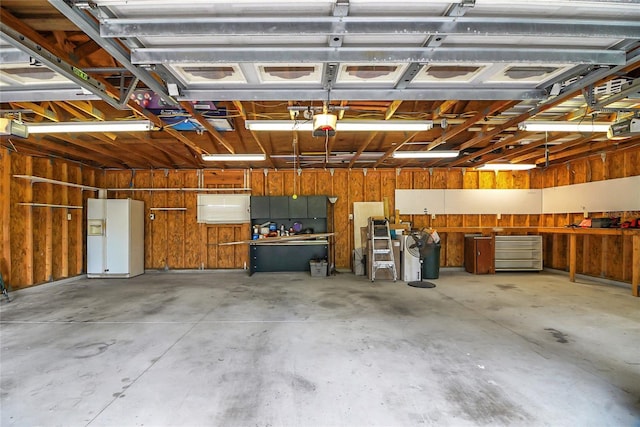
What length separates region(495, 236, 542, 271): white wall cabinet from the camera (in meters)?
7.65

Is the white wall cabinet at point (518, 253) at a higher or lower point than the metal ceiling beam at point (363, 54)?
lower

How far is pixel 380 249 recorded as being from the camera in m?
6.90

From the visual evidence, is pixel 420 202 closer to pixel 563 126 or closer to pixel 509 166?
pixel 509 166

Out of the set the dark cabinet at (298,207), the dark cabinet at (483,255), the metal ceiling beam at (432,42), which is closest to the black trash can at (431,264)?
the dark cabinet at (483,255)

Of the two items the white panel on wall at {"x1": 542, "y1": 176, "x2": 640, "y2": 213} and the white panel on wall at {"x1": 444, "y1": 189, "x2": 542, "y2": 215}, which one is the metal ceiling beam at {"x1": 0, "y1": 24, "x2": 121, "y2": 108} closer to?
the white panel on wall at {"x1": 444, "y1": 189, "x2": 542, "y2": 215}

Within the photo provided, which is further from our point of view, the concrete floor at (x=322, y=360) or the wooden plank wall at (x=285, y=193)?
the wooden plank wall at (x=285, y=193)

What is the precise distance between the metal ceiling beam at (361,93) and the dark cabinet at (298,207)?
5029 millimetres

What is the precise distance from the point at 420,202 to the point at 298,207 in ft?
10.5

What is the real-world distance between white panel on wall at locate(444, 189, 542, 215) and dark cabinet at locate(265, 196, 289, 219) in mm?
4121

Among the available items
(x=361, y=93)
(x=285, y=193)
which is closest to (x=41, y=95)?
(x=361, y=93)

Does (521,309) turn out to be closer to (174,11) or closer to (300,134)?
(300,134)

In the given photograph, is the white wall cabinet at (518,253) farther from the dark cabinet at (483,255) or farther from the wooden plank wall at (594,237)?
the wooden plank wall at (594,237)

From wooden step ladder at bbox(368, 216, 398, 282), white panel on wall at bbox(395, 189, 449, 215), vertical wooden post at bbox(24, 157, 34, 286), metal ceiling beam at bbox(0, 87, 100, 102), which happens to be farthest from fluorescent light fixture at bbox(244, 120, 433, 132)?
vertical wooden post at bbox(24, 157, 34, 286)

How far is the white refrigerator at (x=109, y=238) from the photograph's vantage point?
23.7 feet
